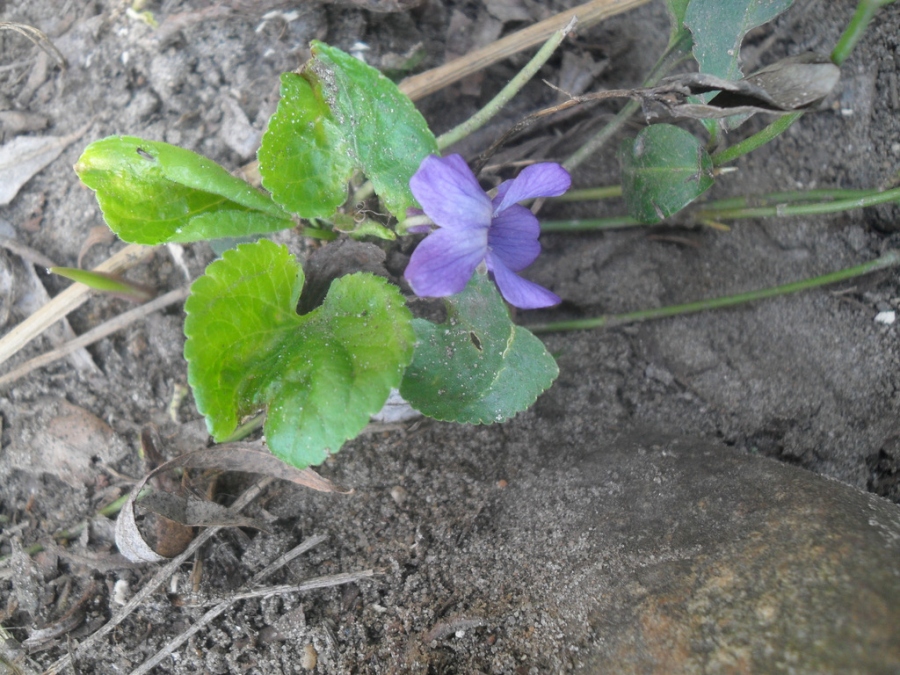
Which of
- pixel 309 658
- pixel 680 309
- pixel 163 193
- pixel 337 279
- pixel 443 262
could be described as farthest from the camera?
pixel 680 309

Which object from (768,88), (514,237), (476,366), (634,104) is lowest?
(476,366)

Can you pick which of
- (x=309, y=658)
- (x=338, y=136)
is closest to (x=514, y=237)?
(x=338, y=136)

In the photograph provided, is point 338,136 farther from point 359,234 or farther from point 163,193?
point 163,193

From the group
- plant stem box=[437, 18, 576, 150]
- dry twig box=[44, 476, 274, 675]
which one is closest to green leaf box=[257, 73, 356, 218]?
plant stem box=[437, 18, 576, 150]

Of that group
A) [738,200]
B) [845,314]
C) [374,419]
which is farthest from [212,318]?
[845,314]

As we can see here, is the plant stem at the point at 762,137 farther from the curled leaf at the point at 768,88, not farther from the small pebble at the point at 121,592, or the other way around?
the small pebble at the point at 121,592

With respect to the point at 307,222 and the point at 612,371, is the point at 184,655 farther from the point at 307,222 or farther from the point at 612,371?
the point at 612,371
